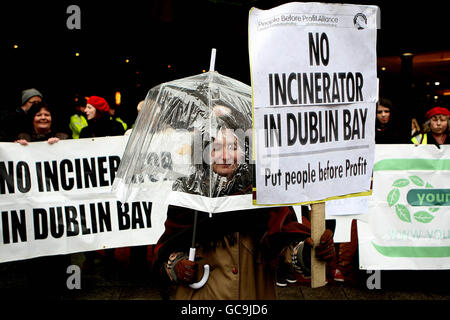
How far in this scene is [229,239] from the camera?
7.65 ft

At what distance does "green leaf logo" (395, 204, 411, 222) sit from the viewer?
4695mm

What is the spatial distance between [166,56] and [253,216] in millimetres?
12733

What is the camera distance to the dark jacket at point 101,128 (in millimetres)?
5418

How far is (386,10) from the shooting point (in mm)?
8555

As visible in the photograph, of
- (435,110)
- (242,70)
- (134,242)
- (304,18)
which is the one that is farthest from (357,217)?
(242,70)

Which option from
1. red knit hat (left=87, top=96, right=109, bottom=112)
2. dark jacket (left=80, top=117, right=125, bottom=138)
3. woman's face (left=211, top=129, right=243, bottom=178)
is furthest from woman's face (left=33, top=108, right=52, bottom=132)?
woman's face (left=211, top=129, right=243, bottom=178)

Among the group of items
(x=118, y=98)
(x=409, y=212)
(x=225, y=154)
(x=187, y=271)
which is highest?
(x=118, y=98)

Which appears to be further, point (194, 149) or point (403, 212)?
point (403, 212)

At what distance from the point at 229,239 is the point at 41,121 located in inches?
125

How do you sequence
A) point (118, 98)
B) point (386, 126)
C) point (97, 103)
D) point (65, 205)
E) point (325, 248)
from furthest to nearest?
point (118, 98), point (97, 103), point (386, 126), point (65, 205), point (325, 248)

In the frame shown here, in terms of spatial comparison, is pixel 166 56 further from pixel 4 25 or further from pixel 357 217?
pixel 357 217

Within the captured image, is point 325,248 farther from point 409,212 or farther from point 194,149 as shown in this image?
point 409,212

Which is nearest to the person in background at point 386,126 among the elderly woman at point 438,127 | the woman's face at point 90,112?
the elderly woman at point 438,127

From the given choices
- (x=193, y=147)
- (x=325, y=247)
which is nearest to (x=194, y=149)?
(x=193, y=147)
